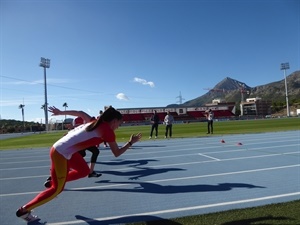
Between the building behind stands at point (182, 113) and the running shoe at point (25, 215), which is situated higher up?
the building behind stands at point (182, 113)

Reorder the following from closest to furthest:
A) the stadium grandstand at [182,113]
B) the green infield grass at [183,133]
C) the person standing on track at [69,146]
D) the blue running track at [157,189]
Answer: the person standing on track at [69,146]
the blue running track at [157,189]
the green infield grass at [183,133]
the stadium grandstand at [182,113]

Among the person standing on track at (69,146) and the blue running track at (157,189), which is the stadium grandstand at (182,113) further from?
the person standing on track at (69,146)

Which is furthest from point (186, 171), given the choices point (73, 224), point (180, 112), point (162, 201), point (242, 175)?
point (180, 112)

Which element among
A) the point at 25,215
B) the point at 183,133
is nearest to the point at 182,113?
the point at 183,133

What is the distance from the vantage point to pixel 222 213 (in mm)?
4348

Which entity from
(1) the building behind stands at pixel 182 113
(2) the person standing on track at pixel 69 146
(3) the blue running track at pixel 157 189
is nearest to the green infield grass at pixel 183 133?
(3) the blue running track at pixel 157 189

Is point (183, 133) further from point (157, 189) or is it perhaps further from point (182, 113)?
point (182, 113)

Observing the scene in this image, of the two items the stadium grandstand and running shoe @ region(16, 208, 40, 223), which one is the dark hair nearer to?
running shoe @ region(16, 208, 40, 223)

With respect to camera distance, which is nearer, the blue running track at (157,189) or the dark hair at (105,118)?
the dark hair at (105,118)

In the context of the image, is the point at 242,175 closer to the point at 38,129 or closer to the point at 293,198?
the point at 293,198

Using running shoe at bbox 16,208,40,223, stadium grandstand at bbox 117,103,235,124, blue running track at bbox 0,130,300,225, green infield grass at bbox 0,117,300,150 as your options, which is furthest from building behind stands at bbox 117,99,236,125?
running shoe at bbox 16,208,40,223

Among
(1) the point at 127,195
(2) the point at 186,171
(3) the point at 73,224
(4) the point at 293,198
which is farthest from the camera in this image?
(2) the point at 186,171

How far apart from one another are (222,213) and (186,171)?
345 centimetres

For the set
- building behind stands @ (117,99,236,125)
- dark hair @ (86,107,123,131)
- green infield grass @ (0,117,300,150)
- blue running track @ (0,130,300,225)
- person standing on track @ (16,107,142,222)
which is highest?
building behind stands @ (117,99,236,125)
